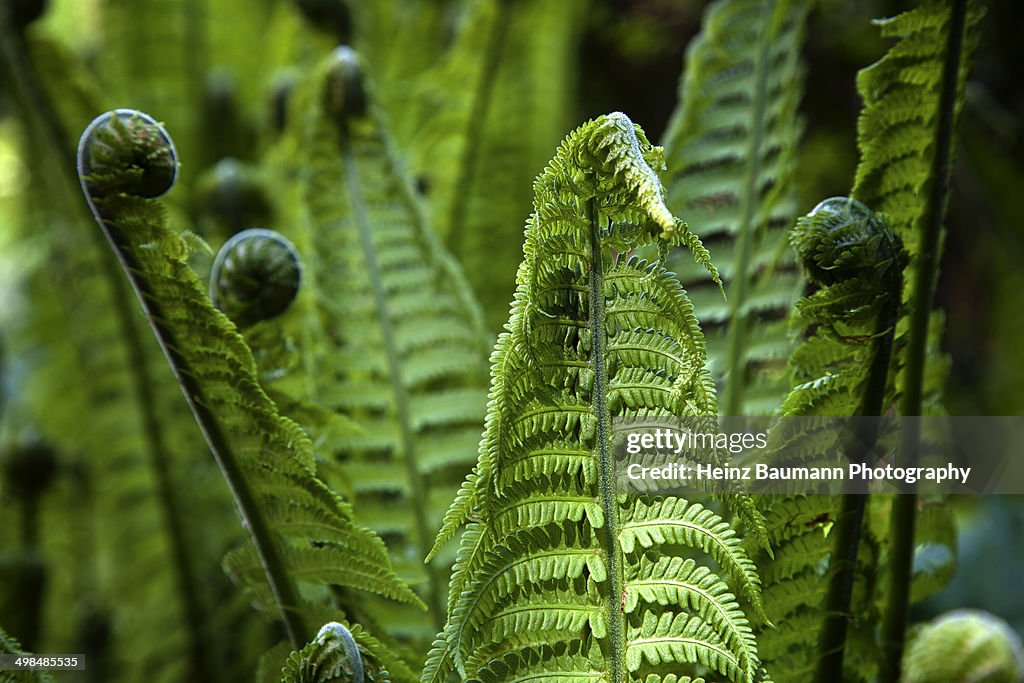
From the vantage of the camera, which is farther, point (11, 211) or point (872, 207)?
point (11, 211)

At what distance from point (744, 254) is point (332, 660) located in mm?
423

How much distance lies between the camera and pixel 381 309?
0.72 meters

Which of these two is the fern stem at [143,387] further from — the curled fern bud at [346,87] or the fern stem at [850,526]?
the fern stem at [850,526]

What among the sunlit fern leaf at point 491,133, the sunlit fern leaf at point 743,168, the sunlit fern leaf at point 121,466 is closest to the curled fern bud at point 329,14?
the sunlit fern leaf at point 491,133

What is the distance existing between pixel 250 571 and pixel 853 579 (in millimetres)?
328

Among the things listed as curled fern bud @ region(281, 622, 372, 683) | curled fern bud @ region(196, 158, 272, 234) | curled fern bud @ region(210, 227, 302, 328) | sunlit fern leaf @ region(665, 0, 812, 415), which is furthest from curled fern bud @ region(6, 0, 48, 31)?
curled fern bud @ region(281, 622, 372, 683)

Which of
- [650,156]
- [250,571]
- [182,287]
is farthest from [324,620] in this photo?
[650,156]

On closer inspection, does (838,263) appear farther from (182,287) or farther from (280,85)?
(280,85)

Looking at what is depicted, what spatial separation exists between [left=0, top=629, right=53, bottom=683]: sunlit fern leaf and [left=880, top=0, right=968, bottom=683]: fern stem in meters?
0.43

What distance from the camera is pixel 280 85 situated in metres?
1.07

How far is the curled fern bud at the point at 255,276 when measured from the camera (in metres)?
0.50

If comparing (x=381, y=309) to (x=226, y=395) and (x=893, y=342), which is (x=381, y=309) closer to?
(x=226, y=395)

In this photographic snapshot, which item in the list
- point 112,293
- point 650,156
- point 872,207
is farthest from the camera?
point 112,293

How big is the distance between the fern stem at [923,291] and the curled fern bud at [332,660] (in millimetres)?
289
